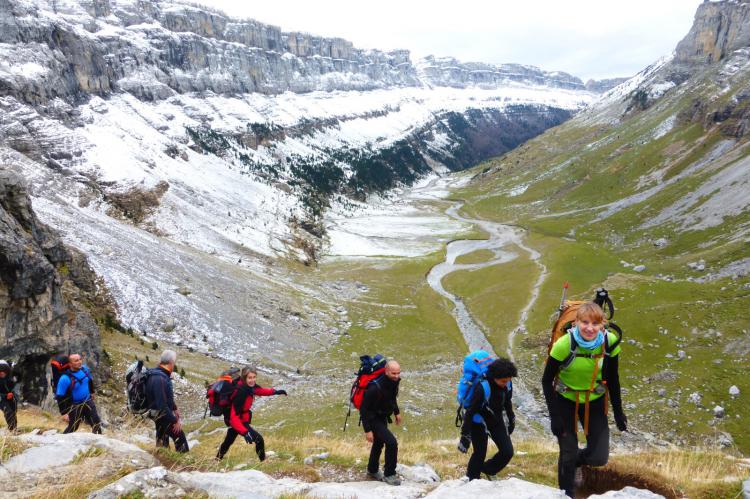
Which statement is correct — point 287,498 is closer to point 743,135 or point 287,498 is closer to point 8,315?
point 8,315

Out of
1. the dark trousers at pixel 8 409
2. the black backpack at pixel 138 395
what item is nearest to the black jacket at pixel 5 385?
the dark trousers at pixel 8 409

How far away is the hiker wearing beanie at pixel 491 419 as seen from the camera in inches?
380

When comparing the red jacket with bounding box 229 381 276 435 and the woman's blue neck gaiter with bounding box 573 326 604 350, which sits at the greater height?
the woman's blue neck gaiter with bounding box 573 326 604 350

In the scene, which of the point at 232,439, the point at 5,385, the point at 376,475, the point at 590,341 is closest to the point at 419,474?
the point at 376,475

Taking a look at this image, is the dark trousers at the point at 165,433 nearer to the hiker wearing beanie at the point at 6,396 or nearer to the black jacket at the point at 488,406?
the hiker wearing beanie at the point at 6,396

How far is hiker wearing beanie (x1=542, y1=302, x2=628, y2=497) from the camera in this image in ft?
26.1

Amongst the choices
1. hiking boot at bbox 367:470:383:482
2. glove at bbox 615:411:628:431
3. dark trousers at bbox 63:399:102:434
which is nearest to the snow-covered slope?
dark trousers at bbox 63:399:102:434

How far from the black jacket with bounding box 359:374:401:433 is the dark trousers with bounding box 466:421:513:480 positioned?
209 cm

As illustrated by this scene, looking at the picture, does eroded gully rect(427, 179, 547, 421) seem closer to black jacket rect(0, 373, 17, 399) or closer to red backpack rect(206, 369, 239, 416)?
red backpack rect(206, 369, 239, 416)

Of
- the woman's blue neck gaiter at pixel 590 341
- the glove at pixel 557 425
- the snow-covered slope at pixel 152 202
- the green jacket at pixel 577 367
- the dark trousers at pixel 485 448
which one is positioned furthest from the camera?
the snow-covered slope at pixel 152 202

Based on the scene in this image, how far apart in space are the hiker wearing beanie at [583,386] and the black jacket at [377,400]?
392 cm

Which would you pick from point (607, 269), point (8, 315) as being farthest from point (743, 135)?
point (8, 315)

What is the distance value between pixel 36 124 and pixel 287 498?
115719 mm

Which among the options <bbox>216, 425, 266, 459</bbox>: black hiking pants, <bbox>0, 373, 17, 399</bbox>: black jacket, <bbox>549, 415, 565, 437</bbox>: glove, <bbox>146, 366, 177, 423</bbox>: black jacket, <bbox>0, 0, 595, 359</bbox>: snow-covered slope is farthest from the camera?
<bbox>0, 0, 595, 359</bbox>: snow-covered slope
